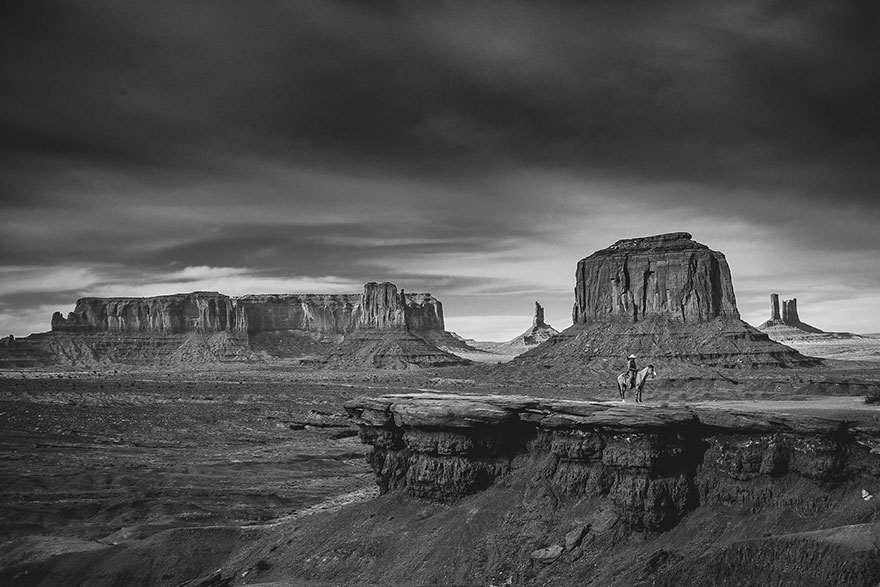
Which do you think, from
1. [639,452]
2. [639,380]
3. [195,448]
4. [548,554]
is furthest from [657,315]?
[548,554]

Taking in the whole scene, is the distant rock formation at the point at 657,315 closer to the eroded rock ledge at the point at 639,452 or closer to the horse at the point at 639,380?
the horse at the point at 639,380

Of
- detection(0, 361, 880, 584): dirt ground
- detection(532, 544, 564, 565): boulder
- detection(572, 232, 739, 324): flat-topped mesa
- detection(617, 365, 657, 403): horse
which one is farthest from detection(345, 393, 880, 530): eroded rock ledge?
detection(572, 232, 739, 324): flat-topped mesa

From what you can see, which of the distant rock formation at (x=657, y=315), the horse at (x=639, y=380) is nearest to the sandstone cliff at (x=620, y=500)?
the horse at (x=639, y=380)

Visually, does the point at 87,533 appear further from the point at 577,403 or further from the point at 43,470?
the point at 577,403

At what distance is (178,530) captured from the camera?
2800cm

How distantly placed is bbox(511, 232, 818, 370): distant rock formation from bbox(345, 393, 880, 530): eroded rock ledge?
8519cm

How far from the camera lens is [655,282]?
406 ft

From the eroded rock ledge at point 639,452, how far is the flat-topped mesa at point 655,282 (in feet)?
339

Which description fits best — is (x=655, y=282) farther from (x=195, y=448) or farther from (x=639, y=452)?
(x=639, y=452)

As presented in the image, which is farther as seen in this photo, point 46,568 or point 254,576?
point 46,568

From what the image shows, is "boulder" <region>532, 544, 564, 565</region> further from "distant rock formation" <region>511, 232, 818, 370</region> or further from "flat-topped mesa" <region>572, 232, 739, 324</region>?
"flat-topped mesa" <region>572, 232, 739, 324</region>

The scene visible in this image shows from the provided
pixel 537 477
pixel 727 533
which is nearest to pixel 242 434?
pixel 537 477

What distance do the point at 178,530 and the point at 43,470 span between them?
2382cm

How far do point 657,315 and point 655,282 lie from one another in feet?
19.7
